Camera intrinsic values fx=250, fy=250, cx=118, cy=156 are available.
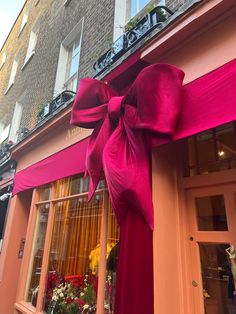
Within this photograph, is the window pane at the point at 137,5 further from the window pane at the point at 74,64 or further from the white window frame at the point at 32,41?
the white window frame at the point at 32,41

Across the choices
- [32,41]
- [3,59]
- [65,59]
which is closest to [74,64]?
[65,59]

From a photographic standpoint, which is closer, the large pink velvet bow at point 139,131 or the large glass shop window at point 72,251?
the large pink velvet bow at point 139,131

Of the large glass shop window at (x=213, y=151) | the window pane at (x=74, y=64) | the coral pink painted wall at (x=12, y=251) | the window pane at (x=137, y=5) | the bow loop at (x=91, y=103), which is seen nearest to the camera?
the large glass shop window at (x=213, y=151)

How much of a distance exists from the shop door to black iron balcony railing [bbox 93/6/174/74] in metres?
2.50

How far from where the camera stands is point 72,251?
427 cm

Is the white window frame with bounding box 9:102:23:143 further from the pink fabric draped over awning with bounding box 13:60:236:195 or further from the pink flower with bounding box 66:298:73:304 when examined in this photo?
the pink fabric draped over awning with bounding box 13:60:236:195

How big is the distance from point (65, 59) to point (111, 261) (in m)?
6.14

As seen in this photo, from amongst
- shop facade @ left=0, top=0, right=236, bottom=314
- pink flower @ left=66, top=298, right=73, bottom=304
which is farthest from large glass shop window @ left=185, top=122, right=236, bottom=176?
pink flower @ left=66, top=298, right=73, bottom=304

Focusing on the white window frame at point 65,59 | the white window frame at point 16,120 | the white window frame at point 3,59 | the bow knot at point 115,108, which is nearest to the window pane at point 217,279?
the bow knot at point 115,108

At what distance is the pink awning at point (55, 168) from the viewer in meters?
4.20

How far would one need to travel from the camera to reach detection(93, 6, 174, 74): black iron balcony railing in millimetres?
3660

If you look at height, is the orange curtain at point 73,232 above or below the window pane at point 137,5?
below

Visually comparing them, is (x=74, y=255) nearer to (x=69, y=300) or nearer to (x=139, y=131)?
(x=69, y=300)

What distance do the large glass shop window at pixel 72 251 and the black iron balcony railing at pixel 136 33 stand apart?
6.82 feet
